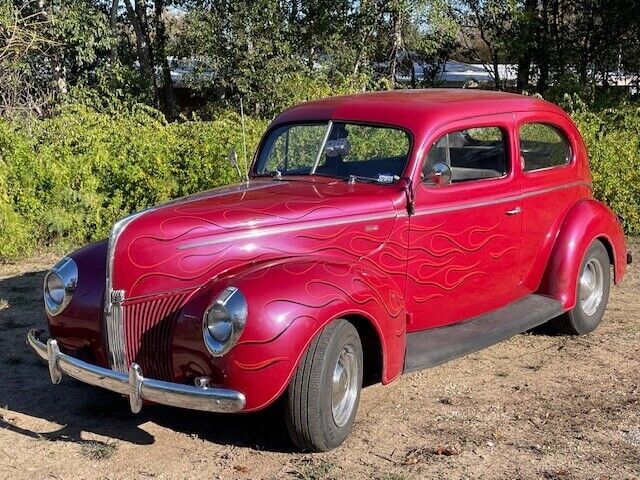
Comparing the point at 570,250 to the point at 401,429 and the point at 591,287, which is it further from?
the point at 401,429

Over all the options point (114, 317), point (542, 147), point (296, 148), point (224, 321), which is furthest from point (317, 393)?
point (542, 147)

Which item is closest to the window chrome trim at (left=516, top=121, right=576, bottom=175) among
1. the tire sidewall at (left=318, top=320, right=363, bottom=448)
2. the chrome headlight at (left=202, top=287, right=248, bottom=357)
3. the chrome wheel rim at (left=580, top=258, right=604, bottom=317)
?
the chrome wheel rim at (left=580, top=258, right=604, bottom=317)

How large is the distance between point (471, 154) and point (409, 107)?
23.2 inches

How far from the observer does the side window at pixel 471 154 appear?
5156 millimetres

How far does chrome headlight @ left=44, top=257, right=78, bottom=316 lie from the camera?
442cm

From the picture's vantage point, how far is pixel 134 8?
2312 centimetres

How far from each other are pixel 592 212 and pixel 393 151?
Result: 6.14 ft

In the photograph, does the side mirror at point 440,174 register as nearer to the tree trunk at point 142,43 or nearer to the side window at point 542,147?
the side window at point 542,147

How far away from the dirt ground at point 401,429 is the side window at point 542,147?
1392 millimetres

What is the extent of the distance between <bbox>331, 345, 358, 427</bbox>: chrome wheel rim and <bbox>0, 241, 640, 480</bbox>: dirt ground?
0.19 m

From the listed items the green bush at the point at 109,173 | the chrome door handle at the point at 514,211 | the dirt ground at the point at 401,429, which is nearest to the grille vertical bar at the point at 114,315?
the dirt ground at the point at 401,429

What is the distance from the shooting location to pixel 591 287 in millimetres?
6281

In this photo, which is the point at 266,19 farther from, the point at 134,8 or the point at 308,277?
the point at 308,277

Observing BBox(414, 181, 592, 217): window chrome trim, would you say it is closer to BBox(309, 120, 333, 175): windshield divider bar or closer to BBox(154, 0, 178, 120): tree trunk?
BBox(309, 120, 333, 175): windshield divider bar
